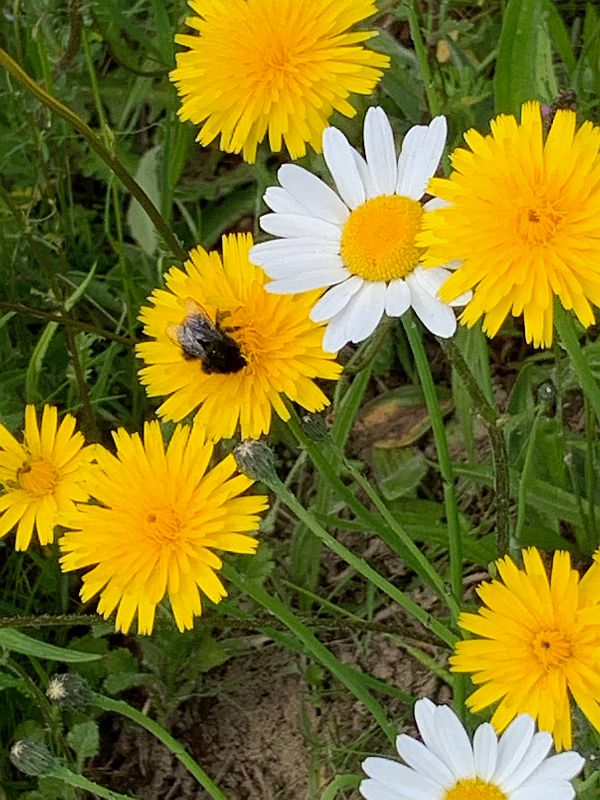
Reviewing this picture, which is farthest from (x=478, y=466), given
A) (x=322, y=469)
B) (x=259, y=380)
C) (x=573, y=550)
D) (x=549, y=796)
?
(x=549, y=796)

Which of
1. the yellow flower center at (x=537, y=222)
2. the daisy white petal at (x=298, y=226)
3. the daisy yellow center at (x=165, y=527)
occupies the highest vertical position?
the daisy white petal at (x=298, y=226)

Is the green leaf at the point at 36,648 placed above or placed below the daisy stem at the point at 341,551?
below

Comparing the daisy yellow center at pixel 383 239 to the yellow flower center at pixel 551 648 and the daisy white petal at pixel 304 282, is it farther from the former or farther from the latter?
the yellow flower center at pixel 551 648

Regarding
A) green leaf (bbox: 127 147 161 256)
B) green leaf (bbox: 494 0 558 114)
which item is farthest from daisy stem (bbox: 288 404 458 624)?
green leaf (bbox: 127 147 161 256)

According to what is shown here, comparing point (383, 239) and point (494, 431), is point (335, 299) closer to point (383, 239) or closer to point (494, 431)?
point (383, 239)

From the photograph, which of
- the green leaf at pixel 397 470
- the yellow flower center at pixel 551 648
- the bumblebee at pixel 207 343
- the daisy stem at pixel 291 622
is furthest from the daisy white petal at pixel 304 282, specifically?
the green leaf at pixel 397 470

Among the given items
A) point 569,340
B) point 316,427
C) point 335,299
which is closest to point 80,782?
point 316,427

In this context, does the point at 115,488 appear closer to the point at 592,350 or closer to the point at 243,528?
the point at 243,528
